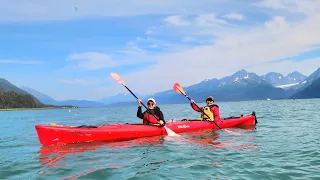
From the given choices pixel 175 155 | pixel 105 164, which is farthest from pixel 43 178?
pixel 175 155

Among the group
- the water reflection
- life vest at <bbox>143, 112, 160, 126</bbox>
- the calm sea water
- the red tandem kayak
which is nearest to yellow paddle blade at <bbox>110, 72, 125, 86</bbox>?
life vest at <bbox>143, 112, 160, 126</bbox>

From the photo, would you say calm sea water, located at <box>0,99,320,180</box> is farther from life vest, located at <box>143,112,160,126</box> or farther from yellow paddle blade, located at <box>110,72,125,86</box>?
yellow paddle blade, located at <box>110,72,125,86</box>

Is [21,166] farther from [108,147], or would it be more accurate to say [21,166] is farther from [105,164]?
[108,147]

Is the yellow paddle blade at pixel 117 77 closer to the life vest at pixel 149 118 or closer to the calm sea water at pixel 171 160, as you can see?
the life vest at pixel 149 118

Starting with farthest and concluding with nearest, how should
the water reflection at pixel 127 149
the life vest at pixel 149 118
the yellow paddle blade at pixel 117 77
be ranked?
the yellow paddle blade at pixel 117 77
the life vest at pixel 149 118
the water reflection at pixel 127 149

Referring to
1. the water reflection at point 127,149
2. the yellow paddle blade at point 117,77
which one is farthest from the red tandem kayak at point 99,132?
the yellow paddle blade at point 117,77

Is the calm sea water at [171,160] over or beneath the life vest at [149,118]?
beneath

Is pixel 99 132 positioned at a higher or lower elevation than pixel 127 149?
higher

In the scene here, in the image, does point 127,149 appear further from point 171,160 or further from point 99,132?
point 171,160

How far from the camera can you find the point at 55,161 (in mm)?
10570

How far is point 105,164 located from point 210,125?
9.69 metres

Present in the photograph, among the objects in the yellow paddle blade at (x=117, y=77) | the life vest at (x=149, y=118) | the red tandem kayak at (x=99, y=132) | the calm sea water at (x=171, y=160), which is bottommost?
the calm sea water at (x=171, y=160)

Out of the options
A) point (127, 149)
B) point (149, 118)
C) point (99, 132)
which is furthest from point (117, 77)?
point (127, 149)

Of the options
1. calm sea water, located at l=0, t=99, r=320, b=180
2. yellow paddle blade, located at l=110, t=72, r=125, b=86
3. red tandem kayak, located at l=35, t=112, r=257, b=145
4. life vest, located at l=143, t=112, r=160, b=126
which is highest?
yellow paddle blade, located at l=110, t=72, r=125, b=86
